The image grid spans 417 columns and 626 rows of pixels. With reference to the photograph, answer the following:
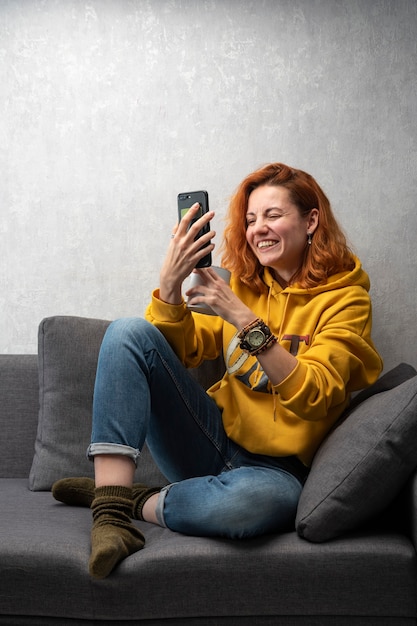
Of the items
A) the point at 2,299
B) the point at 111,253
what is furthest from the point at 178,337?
the point at 2,299

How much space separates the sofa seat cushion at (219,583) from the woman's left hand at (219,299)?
54 cm

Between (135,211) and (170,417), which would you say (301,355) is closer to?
(170,417)

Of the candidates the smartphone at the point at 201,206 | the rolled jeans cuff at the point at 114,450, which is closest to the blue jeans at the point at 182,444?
the rolled jeans cuff at the point at 114,450

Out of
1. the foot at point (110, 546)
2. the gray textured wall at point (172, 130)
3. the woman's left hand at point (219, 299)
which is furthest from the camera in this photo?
the gray textured wall at point (172, 130)

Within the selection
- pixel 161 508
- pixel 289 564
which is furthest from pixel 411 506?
pixel 161 508

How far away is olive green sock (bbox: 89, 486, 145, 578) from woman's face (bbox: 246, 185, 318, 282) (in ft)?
2.41

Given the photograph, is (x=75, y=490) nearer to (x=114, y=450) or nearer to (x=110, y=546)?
(x=114, y=450)

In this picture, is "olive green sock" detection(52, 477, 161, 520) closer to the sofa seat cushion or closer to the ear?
the sofa seat cushion

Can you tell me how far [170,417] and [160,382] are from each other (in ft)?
0.33

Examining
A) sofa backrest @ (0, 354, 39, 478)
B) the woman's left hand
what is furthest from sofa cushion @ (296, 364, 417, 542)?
sofa backrest @ (0, 354, 39, 478)

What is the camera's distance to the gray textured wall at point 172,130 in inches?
91.0

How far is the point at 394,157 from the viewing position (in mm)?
2301

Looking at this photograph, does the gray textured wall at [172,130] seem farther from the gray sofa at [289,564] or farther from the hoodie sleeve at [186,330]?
A: the gray sofa at [289,564]

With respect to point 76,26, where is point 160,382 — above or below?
below
